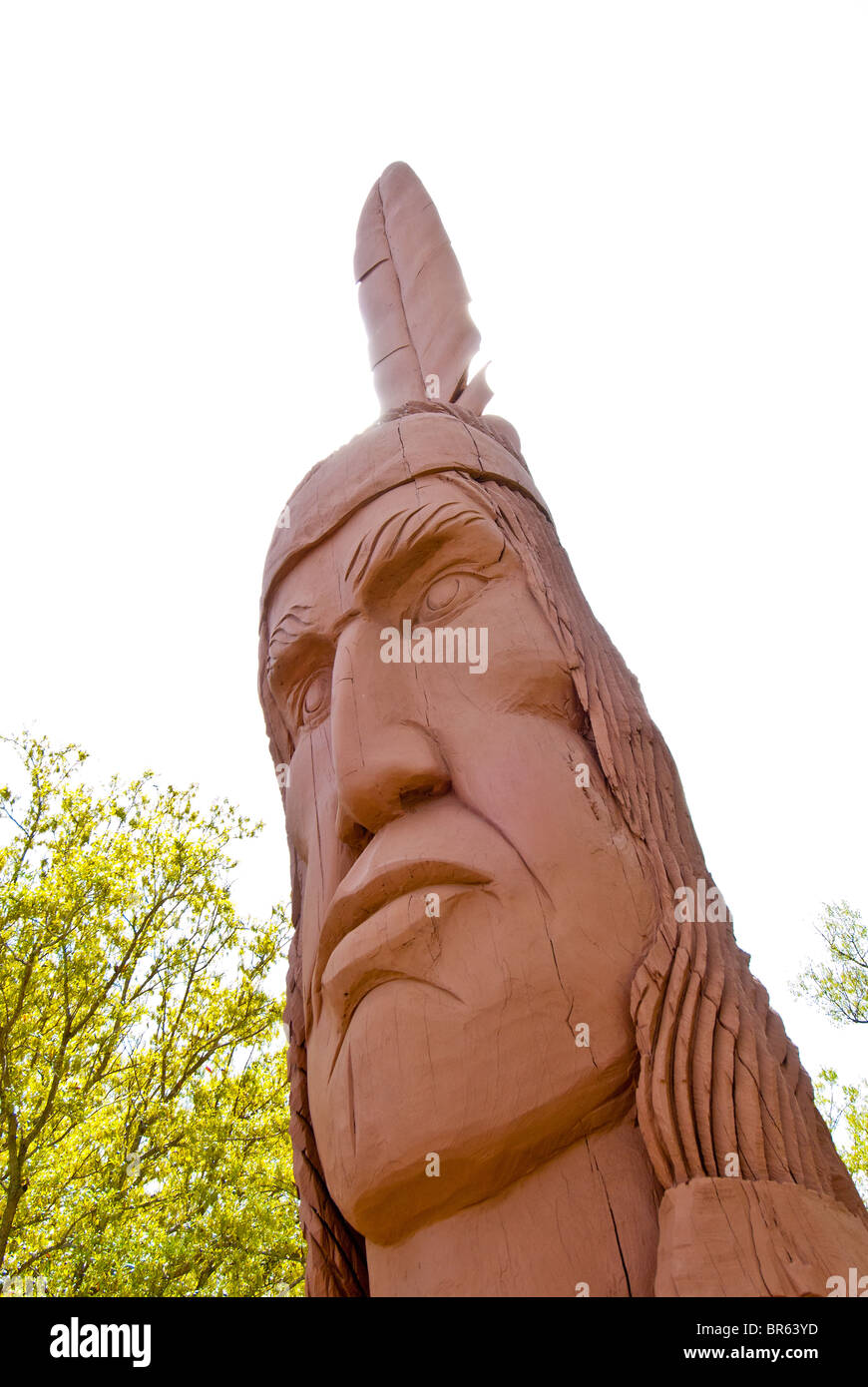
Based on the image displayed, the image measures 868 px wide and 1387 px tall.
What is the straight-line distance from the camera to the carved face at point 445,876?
6.78 feet

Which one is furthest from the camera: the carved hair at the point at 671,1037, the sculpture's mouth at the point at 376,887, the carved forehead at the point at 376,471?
the carved forehead at the point at 376,471

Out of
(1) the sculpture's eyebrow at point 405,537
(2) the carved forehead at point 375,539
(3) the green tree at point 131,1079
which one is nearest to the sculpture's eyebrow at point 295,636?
(2) the carved forehead at point 375,539

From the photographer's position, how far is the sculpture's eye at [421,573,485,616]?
117 inches

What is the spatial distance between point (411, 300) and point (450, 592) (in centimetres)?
251

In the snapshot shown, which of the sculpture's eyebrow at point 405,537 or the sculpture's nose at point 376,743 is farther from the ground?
the sculpture's eyebrow at point 405,537

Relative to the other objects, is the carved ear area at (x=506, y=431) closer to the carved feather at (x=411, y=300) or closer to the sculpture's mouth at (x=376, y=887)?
the carved feather at (x=411, y=300)

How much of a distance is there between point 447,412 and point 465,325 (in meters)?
1.14

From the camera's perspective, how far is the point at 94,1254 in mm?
6359

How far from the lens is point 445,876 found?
2.35 metres

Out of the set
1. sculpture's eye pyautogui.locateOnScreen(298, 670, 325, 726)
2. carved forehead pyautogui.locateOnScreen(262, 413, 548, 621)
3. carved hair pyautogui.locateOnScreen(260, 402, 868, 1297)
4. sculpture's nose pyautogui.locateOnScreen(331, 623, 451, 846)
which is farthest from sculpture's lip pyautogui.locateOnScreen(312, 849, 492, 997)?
carved forehead pyautogui.locateOnScreen(262, 413, 548, 621)

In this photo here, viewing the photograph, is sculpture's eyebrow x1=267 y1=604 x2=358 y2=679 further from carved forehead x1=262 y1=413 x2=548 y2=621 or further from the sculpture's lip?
the sculpture's lip


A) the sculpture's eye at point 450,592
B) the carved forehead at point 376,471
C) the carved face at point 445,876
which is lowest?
the carved face at point 445,876

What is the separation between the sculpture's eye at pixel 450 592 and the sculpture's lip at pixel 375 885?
862 mm

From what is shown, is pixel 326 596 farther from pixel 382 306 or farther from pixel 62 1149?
pixel 62 1149
